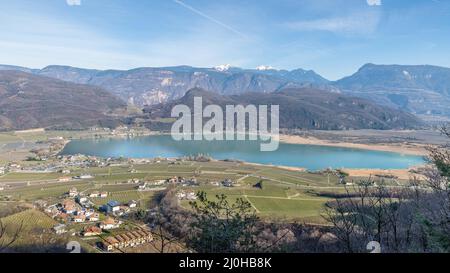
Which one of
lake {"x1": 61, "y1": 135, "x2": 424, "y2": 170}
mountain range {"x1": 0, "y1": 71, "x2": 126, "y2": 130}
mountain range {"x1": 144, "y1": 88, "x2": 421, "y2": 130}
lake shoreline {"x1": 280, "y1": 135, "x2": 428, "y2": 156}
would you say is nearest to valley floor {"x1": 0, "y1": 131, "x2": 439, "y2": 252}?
lake {"x1": 61, "y1": 135, "x2": 424, "y2": 170}

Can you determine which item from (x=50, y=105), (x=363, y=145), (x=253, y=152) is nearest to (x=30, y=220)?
(x=253, y=152)

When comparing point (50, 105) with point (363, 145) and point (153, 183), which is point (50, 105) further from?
point (363, 145)

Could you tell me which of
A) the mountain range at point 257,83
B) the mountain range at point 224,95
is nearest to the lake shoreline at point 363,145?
the mountain range at point 224,95

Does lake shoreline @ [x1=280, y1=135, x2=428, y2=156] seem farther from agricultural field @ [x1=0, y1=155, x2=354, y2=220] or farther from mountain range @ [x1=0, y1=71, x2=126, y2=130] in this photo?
mountain range @ [x1=0, y1=71, x2=126, y2=130]

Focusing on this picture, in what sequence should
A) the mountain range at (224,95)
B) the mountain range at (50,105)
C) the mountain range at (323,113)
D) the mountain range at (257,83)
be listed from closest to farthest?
the mountain range at (50,105) → the mountain range at (224,95) → the mountain range at (323,113) → the mountain range at (257,83)

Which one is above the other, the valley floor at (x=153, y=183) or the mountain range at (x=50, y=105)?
the mountain range at (x=50, y=105)

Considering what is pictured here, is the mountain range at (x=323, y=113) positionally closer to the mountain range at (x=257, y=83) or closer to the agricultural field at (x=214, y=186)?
the mountain range at (x=257, y=83)
